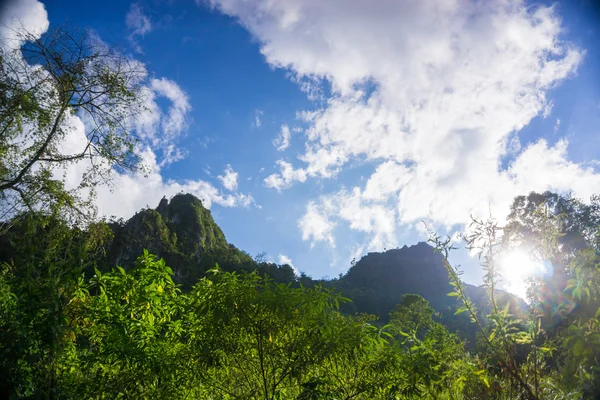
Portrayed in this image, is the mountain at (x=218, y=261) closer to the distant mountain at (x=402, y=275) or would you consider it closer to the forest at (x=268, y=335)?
the distant mountain at (x=402, y=275)

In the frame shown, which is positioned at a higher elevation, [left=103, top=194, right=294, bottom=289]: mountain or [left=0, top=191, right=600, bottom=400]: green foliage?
[left=103, top=194, right=294, bottom=289]: mountain

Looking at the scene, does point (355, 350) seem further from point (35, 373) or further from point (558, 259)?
point (35, 373)

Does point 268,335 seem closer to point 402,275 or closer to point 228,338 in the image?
point 228,338

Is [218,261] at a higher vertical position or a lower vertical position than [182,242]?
lower

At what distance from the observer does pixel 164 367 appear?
2949 millimetres

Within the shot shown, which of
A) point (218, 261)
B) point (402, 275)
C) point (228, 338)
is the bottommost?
point (228, 338)

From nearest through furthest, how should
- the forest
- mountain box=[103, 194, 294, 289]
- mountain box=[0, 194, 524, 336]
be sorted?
the forest
mountain box=[103, 194, 294, 289]
mountain box=[0, 194, 524, 336]

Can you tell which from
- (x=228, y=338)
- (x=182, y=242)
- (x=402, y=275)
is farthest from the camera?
(x=402, y=275)

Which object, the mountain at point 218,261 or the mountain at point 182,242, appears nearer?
the mountain at point 182,242

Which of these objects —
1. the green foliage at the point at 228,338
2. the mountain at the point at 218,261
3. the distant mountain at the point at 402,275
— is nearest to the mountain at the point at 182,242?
the mountain at the point at 218,261

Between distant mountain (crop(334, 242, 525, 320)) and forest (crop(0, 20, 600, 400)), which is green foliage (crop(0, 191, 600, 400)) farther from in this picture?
distant mountain (crop(334, 242, 525, 320))

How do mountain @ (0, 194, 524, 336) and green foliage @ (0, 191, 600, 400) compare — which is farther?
mountain @ (0, 194, 524, 336)

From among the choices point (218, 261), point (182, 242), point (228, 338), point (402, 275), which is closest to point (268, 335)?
point (228, 338)

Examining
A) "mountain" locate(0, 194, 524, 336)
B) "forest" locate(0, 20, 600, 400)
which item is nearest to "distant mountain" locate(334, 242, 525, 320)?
"mountain" locate(0, 194, 524, 336)
